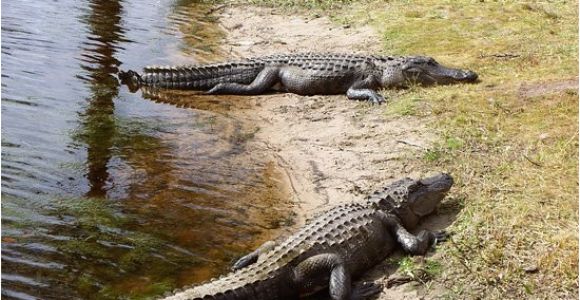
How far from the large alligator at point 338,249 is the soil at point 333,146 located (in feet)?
0.65

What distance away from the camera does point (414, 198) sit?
18.5 feet

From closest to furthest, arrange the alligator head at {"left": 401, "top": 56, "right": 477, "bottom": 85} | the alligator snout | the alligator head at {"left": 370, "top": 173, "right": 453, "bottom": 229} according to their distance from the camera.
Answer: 1. the alligator head at {"left": 370, "top": 173, "right": 453, "bottom": 229}
2. the alligator snout
3. the alligator head at {"left": 401, "top": 56, "right": 477, "bottom": 85}

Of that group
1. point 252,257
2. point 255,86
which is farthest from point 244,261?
point 255,86

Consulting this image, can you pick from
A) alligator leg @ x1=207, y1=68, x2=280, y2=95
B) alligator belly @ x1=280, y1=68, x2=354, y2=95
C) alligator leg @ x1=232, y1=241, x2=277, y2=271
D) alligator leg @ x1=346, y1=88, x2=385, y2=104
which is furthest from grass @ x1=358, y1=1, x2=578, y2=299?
alligator leg @ x1=207, y1=68, x2=280, y2=95

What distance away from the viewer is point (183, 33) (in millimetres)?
13523

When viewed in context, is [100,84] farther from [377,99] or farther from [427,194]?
[427,194]

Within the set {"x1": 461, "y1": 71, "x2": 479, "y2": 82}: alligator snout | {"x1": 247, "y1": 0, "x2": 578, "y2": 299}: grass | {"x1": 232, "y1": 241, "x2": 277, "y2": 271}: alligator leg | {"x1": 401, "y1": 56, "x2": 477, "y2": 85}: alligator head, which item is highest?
{"x1": 247, "y1": 0, "x2": 578, "y2": 299}: grass

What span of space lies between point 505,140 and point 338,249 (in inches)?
98.5

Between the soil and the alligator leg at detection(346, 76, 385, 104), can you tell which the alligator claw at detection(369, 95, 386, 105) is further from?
the soil

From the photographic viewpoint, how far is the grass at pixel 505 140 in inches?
175

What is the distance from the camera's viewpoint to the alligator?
29.9 ft

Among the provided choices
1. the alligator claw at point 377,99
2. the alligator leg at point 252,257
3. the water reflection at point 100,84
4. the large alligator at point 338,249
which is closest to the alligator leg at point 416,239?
the large alligator at point 338,249

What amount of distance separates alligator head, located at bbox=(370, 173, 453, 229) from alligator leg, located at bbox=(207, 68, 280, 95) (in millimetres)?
4279

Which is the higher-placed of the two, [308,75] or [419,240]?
[419,240]
